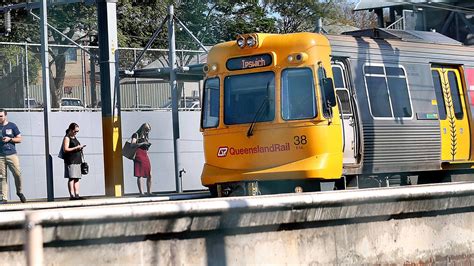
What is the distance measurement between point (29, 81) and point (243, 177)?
36.5 ft

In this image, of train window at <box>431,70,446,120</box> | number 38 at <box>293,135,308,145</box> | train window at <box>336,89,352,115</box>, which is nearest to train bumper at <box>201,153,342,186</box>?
number 38 at <box>293,135,308,145</box>

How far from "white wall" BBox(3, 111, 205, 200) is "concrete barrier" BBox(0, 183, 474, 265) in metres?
15.9

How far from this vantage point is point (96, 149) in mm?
25188

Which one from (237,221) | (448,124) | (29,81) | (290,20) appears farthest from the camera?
(290,20)

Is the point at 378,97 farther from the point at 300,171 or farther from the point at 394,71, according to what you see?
the point at 300,171

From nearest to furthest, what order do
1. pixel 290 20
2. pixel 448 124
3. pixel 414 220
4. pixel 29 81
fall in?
pixel 414 220, pixel 448 124, pixel 29 81, pixel 290 20

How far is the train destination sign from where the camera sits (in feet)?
49.7

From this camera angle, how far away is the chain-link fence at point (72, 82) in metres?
24.4

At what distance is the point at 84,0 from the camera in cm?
2031

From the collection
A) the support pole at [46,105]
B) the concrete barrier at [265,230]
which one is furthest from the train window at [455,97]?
the concrete barrier at [265,230]

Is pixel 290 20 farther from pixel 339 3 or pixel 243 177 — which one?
pixel 243 177

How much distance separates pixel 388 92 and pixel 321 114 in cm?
222

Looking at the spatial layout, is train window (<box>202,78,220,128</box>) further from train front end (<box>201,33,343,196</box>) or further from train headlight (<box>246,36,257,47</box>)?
train headlight (<box>246,36,257,47</box>)

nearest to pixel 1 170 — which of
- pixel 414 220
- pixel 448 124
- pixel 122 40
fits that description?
pixel 448 124
